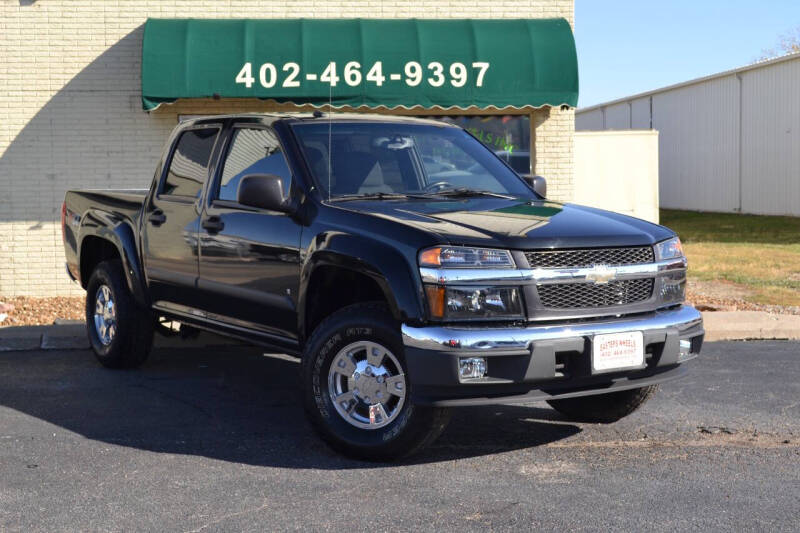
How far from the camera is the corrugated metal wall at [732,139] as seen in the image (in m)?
31.7

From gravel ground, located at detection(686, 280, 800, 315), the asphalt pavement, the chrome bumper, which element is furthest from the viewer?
gravel ground, located at detection(686, 280, 800, 315)

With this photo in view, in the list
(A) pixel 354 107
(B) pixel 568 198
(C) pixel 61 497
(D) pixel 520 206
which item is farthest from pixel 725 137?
(C) pixel 61 497

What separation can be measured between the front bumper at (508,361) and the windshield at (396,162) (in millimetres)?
1451

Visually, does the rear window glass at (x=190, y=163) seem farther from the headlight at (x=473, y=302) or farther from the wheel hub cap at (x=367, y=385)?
the headlight at (x=473, y=302)

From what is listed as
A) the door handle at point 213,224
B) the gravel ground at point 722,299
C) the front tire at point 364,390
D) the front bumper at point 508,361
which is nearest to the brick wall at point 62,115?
the gravel ground at point 722,299

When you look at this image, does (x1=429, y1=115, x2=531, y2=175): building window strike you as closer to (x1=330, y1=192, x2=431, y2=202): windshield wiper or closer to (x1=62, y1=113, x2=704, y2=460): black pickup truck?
(x1=62, y1=113, x2=704, y2=460): black pickup truck

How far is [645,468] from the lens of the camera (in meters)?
5.55

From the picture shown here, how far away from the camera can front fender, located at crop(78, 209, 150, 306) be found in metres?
7.89

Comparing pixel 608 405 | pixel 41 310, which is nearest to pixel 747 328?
pixel 608 405

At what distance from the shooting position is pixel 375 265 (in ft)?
18.3

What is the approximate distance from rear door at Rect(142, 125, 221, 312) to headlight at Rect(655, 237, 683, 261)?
3.02 m

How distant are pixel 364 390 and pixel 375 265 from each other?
68 centimetres

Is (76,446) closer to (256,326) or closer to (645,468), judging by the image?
(256,326)

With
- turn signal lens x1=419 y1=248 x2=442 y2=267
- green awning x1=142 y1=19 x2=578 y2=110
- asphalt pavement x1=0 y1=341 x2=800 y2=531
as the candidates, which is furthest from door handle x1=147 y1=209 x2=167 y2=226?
green awning x1=142 y1=19 x2=578 y2=110
